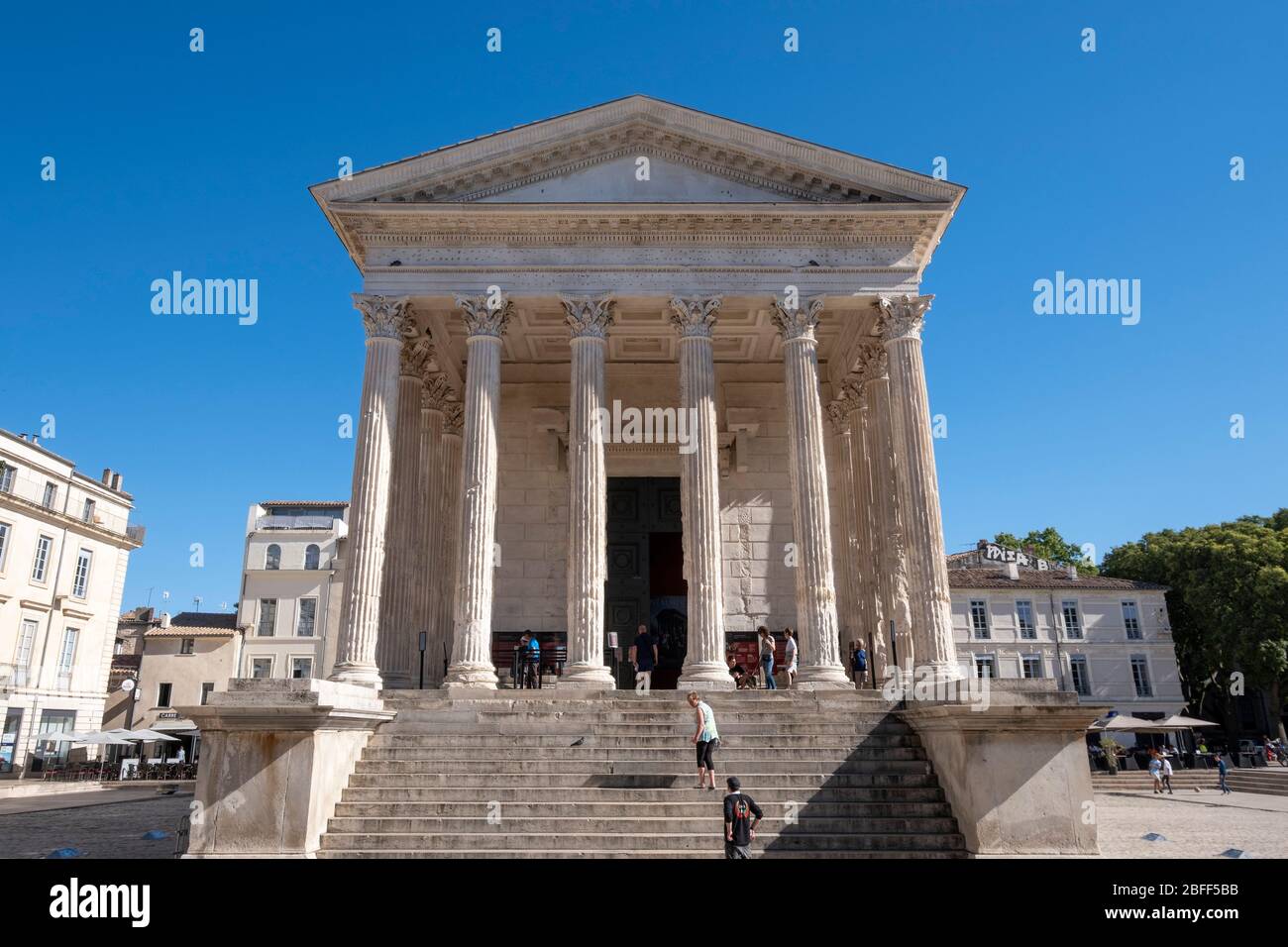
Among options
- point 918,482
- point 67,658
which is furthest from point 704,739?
point 67,658

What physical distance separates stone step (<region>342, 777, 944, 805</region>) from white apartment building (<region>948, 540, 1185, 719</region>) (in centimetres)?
3813

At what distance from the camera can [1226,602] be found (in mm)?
47344

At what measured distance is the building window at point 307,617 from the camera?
4606 cm

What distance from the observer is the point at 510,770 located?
1337 centimetres

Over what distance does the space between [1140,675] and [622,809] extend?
154 feet

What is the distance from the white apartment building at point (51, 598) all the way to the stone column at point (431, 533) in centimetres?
2388

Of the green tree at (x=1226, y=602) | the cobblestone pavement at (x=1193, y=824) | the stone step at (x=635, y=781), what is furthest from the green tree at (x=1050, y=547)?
the stone step at (x=635, y=781)

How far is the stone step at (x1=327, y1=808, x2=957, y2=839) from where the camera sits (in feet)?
38.6

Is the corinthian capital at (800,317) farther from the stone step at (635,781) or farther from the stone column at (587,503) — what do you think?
the stone step at (635,781)

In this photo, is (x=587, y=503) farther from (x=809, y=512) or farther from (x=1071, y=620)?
(x=1071, y=620)
